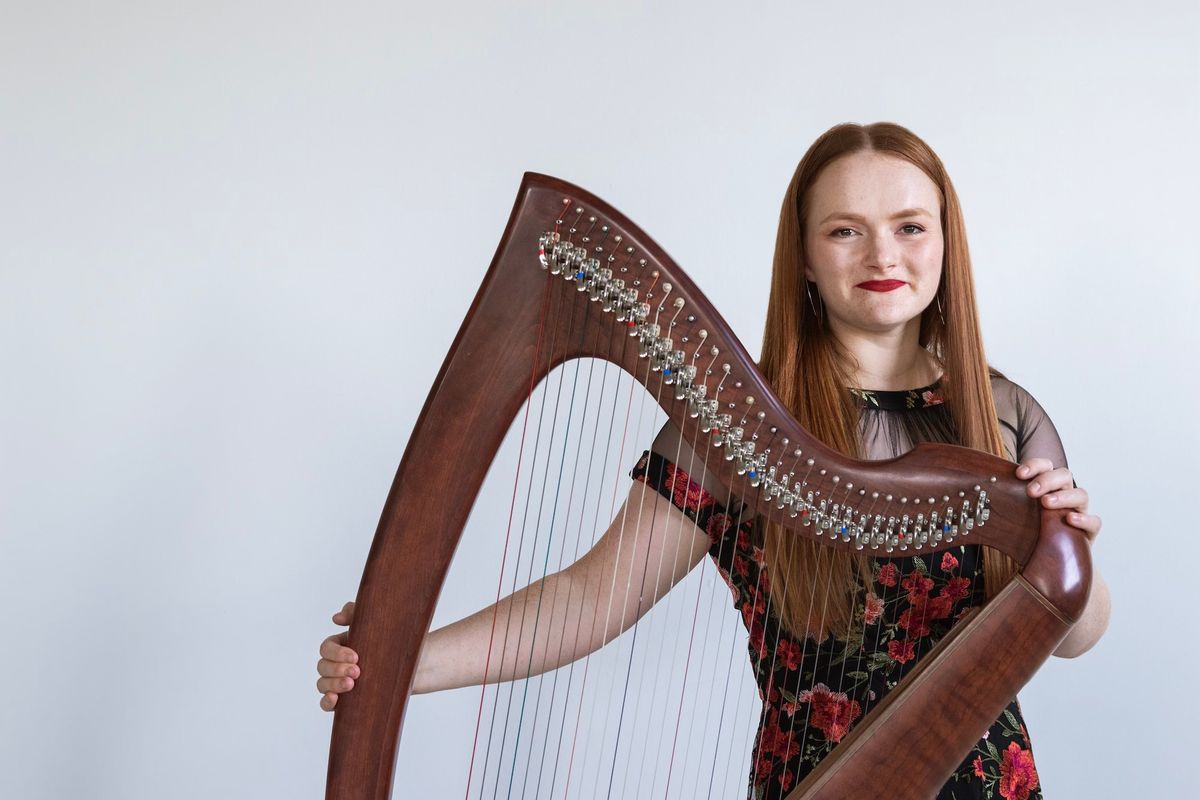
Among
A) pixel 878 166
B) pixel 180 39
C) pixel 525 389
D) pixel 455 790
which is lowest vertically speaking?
pixel 455 790

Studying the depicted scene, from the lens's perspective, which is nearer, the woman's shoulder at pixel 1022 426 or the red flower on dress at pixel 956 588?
the red flower on dress at pixel 956 588

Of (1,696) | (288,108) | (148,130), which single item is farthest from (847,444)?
(1,696)

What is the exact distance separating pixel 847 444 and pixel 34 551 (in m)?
1.40

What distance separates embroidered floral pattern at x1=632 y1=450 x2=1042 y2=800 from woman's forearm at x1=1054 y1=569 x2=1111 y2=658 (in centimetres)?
10

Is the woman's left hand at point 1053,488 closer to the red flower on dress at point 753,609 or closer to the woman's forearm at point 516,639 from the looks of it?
the red flower on dress at point 753,609

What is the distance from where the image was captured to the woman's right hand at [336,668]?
102cm

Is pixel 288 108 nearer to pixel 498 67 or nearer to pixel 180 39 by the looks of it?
pixel 180 39

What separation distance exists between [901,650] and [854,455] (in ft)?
0.74

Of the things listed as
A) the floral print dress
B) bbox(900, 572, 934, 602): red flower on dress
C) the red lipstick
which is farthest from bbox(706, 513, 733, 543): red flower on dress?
the red lipstick

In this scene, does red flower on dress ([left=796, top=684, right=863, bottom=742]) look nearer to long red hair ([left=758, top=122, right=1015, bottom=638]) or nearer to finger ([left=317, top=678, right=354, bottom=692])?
long red hair ([left=758, top=122, right=1015, bottom=638])

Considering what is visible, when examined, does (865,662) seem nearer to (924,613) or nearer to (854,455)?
(924,613)

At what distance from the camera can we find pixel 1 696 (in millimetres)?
1969

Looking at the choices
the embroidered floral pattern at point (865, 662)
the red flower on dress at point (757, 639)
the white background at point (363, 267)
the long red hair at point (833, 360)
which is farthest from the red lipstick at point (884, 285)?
the white background at point (363, 267)

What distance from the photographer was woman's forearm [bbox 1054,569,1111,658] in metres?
1.29
